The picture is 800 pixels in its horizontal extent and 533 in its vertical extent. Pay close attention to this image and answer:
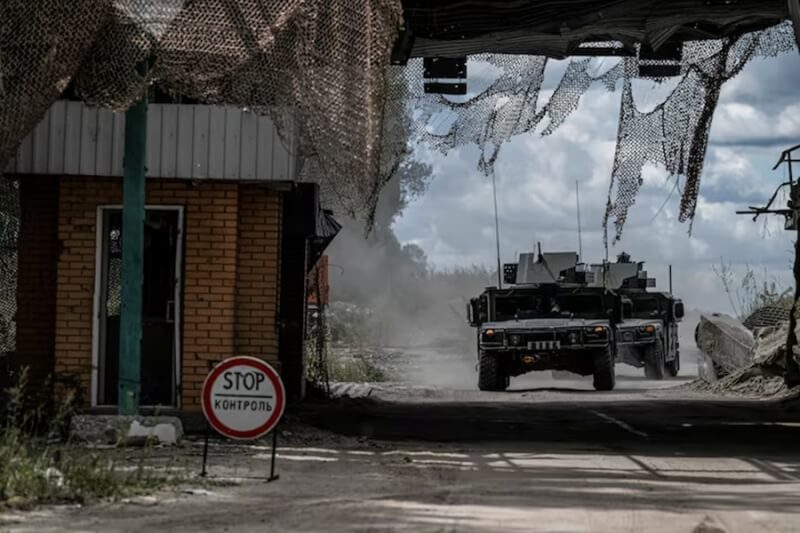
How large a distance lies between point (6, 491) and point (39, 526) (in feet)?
2.88

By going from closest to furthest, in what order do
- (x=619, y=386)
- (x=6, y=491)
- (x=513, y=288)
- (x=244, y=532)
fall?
1. (x=244, y=532)
2. (x=6, y=491)
3. (x=513, y=288)
4. (x=619, y=386)

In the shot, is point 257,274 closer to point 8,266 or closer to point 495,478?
point 8,266

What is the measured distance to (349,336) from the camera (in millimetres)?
45812

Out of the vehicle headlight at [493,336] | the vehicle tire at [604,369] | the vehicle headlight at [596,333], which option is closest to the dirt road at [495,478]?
the vehicle headlight at [596,333]

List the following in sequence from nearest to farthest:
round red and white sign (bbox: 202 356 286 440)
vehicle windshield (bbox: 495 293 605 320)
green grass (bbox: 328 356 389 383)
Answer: round red and white sign (bbox: 202 356 286 440), vehicle windshield (bbox: 495 293 605 320), green grass (bbox: 328 356 389 383)

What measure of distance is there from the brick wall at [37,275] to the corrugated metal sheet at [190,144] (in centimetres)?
95

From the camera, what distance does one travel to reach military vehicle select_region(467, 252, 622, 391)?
2539cm

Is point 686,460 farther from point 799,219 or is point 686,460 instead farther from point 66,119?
point 799,219

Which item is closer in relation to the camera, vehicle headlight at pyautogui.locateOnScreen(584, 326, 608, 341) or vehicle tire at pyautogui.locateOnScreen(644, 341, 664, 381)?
vehicle headlight at pyautogui.locateOnScreen(584, 326, 608, 341)

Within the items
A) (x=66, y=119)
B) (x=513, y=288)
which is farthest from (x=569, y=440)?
(x=513, y=288)

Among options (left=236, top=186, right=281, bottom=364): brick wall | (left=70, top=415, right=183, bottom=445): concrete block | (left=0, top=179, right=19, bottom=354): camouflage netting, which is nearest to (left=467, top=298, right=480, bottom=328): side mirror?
(left=236, top=186, right=281, bottom=364): brick wall

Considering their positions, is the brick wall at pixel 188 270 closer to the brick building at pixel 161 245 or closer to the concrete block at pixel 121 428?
the brick building at pixel 161 245

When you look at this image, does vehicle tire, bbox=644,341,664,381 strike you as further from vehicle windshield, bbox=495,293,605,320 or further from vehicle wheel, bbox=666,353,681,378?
vehicle windshield, bbox=495,293,605,320

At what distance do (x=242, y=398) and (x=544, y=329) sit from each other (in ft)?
53.0
